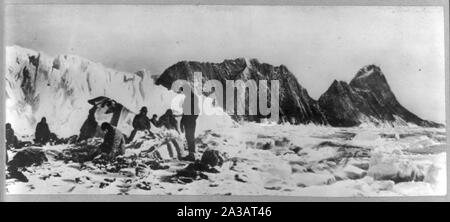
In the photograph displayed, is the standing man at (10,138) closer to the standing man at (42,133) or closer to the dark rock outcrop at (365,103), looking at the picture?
the standing man at (42,133)

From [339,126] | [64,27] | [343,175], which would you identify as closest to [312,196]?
[343,175]

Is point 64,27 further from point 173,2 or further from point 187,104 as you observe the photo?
point 187,104

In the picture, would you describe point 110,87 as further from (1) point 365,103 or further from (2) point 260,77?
(1) point 365,103

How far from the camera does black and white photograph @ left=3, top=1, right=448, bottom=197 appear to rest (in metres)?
2.28

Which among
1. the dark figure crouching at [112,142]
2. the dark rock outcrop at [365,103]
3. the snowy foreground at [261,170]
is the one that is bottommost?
the snowy foreground at [261,170]

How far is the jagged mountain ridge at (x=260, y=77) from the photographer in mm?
2303

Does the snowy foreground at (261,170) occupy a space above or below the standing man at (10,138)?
A: below

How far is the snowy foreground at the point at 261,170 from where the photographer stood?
7.46ft

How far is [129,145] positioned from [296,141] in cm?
83

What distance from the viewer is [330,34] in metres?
2.32

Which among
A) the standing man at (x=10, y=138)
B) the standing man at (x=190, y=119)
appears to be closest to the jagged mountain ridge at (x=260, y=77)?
the standing man at (x=190, y=119)

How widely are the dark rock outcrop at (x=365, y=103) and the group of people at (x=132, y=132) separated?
0.67 m

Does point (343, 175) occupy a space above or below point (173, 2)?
below

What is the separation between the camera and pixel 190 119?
2293mm
